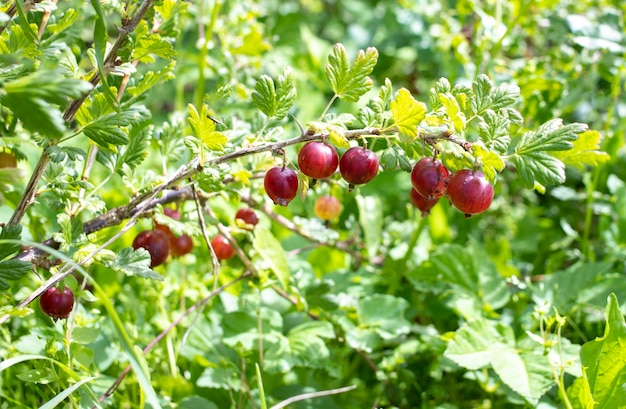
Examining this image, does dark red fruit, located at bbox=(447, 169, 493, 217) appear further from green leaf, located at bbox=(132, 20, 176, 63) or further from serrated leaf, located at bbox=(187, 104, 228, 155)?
green leaf, located at bbox=(132, 20, 176, 63)

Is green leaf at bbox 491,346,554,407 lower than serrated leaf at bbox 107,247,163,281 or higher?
lower

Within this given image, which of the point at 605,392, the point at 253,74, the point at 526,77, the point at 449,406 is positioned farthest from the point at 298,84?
the point at 605,392

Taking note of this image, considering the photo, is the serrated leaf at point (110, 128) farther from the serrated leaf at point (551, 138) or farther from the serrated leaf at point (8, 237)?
the serrated leaf at point (551, 138)

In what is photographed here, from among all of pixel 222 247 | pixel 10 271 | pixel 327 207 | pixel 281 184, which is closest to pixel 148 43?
pixel 281 184

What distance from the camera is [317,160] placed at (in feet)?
3.55

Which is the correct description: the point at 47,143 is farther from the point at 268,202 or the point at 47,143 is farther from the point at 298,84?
the point at 298,84

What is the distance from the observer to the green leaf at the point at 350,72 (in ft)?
3.65

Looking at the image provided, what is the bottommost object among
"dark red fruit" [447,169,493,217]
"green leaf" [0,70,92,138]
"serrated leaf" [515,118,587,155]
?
"dark red fruit" [447,169,493,217]

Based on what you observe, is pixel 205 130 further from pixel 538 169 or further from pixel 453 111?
pixel 538 169

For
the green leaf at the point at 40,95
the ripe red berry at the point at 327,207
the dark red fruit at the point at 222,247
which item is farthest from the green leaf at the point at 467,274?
the green leaf at the point at 40,95

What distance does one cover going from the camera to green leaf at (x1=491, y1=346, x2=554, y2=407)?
133 centimetres

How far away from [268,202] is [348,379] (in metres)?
0.50

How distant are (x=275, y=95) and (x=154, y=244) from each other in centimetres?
41

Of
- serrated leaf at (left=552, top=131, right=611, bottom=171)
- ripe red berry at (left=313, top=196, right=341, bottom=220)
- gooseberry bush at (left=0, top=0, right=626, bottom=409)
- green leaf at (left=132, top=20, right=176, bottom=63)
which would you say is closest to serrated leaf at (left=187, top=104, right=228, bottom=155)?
gooseberry bush at (left=0, top=0, right=626, bottom=409)
